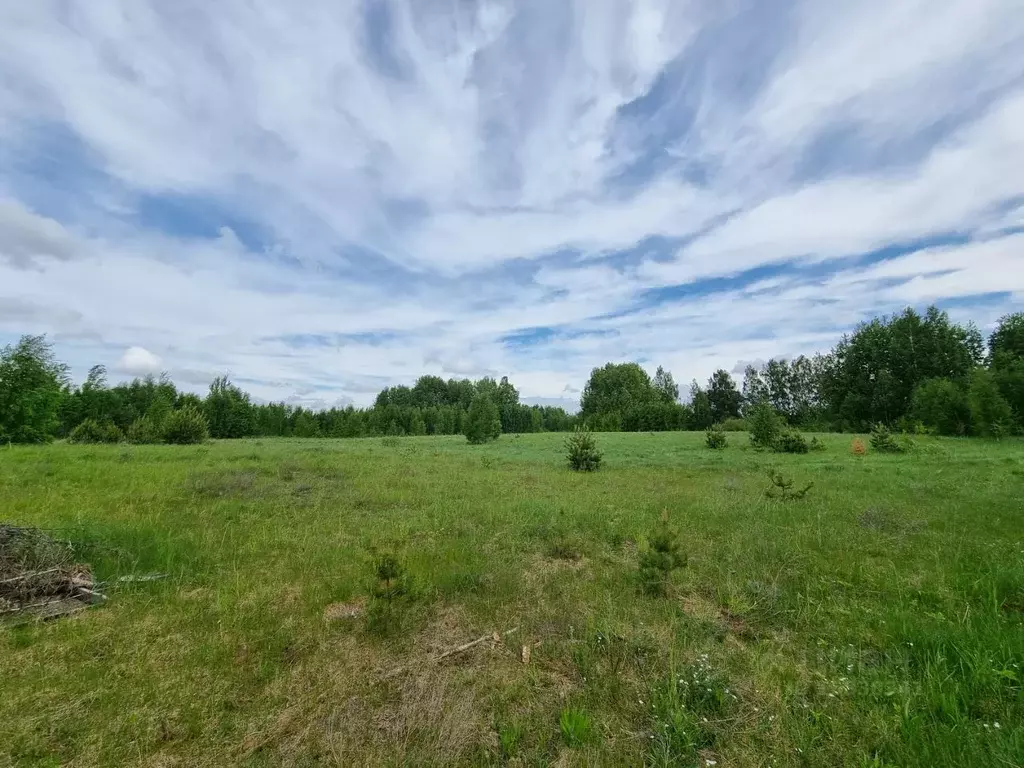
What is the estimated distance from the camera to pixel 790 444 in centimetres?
2805

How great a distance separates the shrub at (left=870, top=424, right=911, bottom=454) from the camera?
87.9 ft

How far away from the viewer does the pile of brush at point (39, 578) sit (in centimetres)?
533

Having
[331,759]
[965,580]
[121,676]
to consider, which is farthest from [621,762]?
[965,580]

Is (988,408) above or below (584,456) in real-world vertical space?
above

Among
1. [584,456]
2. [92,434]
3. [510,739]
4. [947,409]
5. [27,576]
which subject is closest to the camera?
[510,739]

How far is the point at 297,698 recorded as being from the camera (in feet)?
13.0

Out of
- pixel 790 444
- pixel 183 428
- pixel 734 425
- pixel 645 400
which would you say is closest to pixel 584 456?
pixel 790 444

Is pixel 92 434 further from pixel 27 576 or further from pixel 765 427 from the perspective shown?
pixel 765 427

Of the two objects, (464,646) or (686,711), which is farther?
(464,646)

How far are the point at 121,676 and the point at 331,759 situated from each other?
2.45 meters

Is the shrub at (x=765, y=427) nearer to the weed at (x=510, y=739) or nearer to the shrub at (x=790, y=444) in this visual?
the shrub at (x=790, y=444)

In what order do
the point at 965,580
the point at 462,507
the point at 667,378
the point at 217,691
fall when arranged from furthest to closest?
the point at 667,378 → the point at 462,507 → the point at 965,580 → the point at 217,691

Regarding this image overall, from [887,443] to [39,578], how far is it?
3620 centimetres

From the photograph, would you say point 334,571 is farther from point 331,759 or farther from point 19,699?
point 331,759
